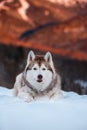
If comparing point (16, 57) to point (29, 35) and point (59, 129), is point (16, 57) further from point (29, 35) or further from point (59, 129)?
point (59, 129)

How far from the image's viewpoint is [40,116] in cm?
178

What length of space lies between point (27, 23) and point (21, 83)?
65cm

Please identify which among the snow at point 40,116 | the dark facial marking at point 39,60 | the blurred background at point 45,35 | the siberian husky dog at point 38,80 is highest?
the blurred background at point 45,35

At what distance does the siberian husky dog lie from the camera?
1693 mm

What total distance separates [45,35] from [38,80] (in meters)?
0.73

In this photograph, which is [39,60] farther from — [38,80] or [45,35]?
[45,35]

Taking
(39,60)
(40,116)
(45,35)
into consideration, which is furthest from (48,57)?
(45,35)

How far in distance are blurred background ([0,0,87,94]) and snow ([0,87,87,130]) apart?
0.57 metres

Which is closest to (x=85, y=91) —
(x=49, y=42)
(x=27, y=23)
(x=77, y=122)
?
(x=49, y=42)

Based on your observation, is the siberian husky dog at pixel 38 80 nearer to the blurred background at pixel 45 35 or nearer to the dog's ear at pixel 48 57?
the dog's ear at pixel 48 57

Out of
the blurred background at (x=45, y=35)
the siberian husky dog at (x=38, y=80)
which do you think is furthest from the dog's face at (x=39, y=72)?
the blurred background at (x=45, y=35)

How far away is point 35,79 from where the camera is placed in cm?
169

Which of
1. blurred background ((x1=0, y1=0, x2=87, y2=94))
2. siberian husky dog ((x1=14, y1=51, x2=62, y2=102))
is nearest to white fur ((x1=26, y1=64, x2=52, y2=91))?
siberian husky dog ((x1=14, y1=51, x2=62, y2=102))

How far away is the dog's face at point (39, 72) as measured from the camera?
168 centimetres
